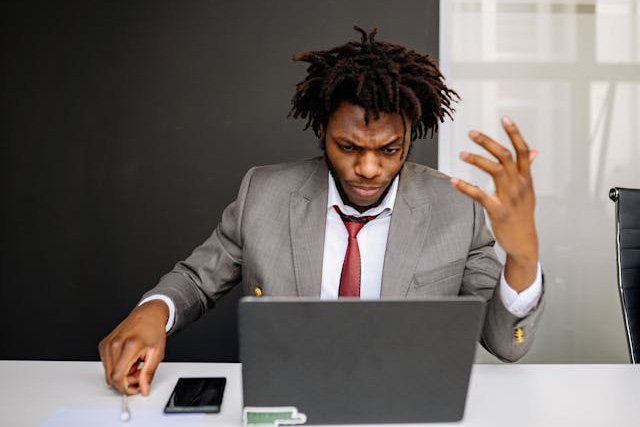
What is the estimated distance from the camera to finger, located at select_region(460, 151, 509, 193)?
1067 millimetres

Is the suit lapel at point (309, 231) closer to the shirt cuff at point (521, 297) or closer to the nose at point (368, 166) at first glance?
the nose at point (368, 166)

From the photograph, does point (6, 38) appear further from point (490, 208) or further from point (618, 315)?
point (618, 315)

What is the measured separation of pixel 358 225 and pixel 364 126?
12.9 inches

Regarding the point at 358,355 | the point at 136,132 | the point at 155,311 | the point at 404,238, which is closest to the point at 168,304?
the point at 155,311

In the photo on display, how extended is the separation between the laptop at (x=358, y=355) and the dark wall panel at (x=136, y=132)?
1950 millimetres

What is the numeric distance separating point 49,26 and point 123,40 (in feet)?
1.23

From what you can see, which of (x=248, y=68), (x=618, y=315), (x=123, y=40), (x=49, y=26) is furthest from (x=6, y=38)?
(x=618, y=315)

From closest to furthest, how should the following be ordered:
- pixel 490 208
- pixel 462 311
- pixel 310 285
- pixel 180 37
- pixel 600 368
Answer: pixel 462 311, pixel 490 208, pixel 600 368, pixel 310 285, pixel 180 37

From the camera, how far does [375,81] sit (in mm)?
1567

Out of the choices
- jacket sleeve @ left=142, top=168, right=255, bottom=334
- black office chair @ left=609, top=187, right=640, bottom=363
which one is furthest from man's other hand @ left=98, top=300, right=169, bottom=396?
black office chair @ left=609, top=187, right=640, bottom=363

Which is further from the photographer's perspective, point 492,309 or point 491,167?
point 492,309

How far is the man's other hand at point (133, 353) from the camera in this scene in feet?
4.02

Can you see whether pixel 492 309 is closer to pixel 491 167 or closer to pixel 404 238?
pixel 404 238

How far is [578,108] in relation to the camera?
9.60ft
